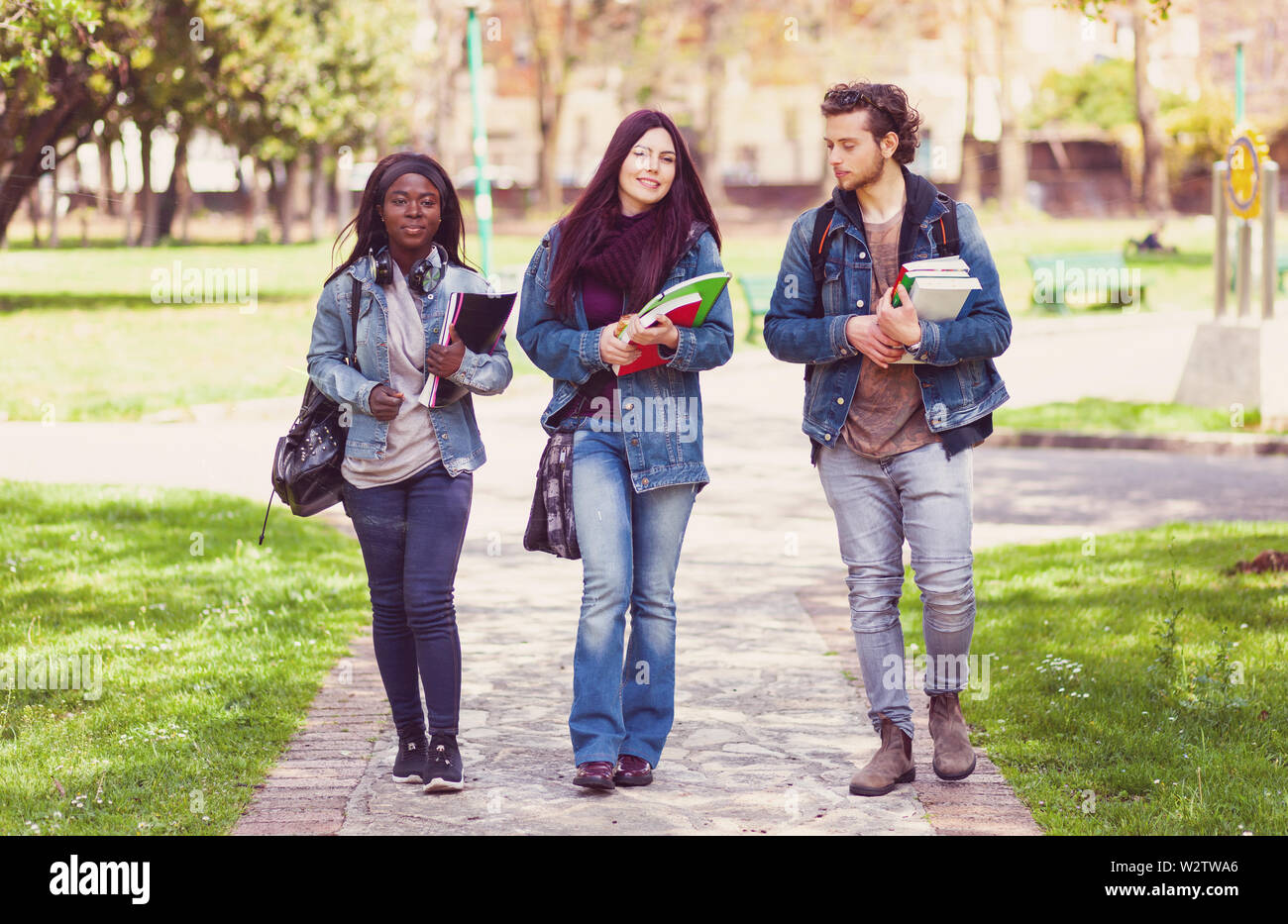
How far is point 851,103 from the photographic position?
4.82 m

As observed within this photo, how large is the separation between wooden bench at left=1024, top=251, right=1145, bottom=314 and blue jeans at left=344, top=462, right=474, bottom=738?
2111 cm

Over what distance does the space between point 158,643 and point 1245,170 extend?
1021 cm

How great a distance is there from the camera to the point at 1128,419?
47.9 ft

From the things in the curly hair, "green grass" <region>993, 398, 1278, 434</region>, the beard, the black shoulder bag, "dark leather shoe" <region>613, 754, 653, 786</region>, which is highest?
the curly hair

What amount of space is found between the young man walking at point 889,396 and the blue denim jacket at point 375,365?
34.5 inches

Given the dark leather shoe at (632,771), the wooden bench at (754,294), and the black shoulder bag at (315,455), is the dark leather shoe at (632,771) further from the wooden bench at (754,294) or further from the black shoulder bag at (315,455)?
the wooden bench at (754,294)

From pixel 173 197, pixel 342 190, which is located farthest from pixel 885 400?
pixel 342 190

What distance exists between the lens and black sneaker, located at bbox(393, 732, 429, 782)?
195 inches

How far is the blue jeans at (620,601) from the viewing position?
4879mm

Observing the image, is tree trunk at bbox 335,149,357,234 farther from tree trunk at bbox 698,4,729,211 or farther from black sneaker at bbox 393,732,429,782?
black sneaker at bbox 393,732,429,782

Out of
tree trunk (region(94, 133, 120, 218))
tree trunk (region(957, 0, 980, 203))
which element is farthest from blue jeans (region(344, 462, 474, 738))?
tree trunk (region(957, 0, 980, 203))

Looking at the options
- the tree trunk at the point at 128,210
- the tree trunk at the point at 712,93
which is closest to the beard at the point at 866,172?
the tree trunk at the point at 128,210
